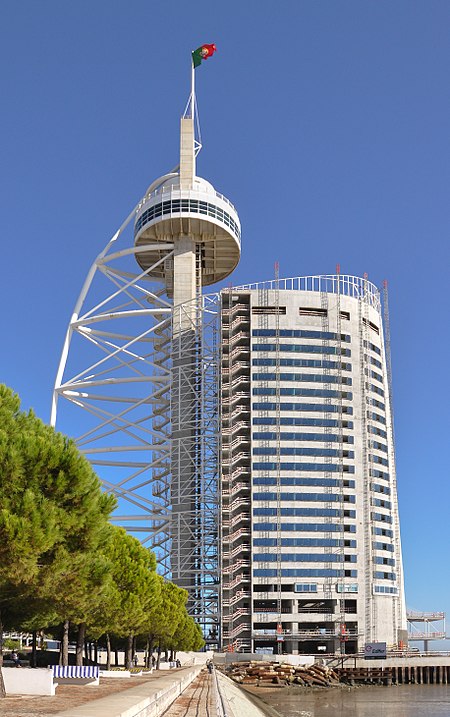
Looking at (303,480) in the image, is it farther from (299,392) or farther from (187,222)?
(187,222)

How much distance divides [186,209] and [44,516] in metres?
121

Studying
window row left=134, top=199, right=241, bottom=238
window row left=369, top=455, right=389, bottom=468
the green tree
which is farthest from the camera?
window row left=369, top=455, right=389, bottom=468

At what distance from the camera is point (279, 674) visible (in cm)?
10512

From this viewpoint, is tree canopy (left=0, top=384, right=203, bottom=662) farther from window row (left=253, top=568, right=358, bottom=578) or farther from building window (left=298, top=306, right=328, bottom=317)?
building window (left=298, top=306, right=328, bottom=317)

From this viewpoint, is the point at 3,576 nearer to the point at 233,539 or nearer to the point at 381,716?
the point at 381,716

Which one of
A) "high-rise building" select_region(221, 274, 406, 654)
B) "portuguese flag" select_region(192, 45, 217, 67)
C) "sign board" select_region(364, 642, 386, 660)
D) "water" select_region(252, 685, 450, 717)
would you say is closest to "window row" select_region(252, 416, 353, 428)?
"high-rise building" select_region(221, 274, 406, 654)

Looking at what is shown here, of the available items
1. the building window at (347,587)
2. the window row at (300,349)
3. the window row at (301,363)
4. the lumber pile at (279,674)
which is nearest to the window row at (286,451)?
the window row at (301,363)

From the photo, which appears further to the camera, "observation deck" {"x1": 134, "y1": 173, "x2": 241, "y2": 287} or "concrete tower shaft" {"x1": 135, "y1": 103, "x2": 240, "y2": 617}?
"observation deck" {"x1": 134, "y1": 173, "x2": 241, "y2": 287}

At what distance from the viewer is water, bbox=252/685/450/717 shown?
7312 centimetres

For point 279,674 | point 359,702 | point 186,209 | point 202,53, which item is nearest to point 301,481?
point 279,674

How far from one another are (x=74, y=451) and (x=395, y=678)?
349 ft

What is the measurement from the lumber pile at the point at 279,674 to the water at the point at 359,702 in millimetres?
2933

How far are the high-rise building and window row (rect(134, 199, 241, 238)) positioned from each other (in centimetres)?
1360

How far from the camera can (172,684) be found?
162ft
